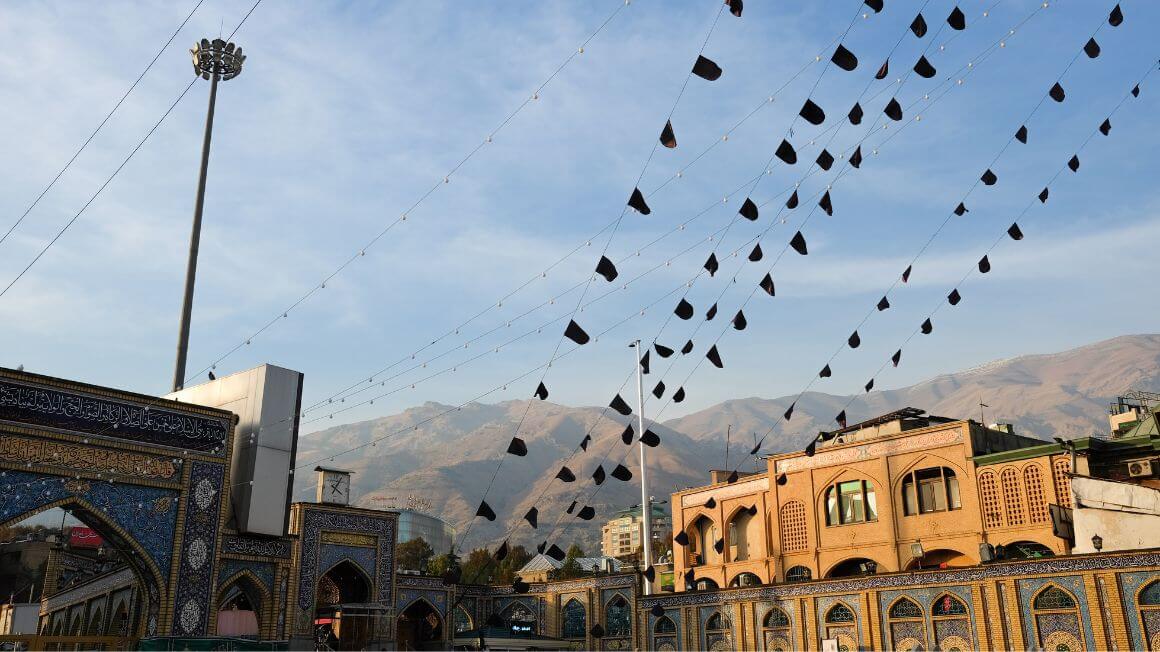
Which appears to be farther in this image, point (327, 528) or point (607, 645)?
point (607, 645)

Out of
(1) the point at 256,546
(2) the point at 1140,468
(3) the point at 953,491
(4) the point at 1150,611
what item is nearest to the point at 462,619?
(1) the point at 256,546

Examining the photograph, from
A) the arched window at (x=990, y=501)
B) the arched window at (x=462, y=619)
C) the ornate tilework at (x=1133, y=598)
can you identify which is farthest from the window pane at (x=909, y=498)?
the arched window at (x=462, y=619)

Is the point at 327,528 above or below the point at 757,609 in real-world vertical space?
above

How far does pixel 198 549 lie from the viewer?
2264 cm

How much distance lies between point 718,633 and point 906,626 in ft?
22.8

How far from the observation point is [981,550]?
27297mm

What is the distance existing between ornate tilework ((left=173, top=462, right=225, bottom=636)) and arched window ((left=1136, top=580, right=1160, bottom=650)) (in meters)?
20.7

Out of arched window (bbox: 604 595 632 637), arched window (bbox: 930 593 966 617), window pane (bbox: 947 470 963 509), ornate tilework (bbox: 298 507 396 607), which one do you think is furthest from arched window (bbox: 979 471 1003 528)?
ornate tilework (bbox: 298 507 396 607)

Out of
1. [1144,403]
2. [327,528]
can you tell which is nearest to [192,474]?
[327,528]

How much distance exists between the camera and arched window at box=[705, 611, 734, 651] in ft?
97.2

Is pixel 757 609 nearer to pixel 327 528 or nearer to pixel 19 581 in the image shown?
pixel 327 528

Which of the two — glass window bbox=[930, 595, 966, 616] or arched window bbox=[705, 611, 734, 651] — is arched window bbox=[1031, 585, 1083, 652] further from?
arched window bbox=[705, 611, 734, 651]

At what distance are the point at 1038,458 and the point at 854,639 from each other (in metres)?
8.44

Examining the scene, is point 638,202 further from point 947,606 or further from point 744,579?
point 744,579
